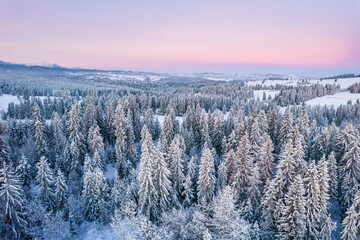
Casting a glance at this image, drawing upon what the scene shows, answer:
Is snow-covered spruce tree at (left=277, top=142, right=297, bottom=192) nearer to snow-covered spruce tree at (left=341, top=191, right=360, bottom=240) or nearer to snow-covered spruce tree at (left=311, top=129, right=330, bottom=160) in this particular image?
snow-covered spruce tree at (left=341, top=191, right=360, bottom=240)

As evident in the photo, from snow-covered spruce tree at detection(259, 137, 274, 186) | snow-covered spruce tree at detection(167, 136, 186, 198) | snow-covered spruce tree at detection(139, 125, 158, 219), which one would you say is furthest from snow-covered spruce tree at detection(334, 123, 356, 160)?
snow-covered spruce tree at detection(139, 125, 158, 219)

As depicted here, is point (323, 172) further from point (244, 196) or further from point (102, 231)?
point (102, 231)

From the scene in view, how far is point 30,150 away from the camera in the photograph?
42.8 meters

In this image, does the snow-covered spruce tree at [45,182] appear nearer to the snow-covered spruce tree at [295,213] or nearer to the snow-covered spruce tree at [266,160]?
the snow-covered spruce tree at [266,160]

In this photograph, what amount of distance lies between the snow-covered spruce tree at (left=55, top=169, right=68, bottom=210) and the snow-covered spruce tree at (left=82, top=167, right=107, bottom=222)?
120 inches

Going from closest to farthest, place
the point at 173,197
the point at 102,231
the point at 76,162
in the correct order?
the point at 102,231 < the point at 173,197 < the point at 76,162

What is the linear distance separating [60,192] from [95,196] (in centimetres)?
543

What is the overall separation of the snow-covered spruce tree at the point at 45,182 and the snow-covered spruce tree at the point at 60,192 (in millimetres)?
818

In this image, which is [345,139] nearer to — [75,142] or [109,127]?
[109,127]

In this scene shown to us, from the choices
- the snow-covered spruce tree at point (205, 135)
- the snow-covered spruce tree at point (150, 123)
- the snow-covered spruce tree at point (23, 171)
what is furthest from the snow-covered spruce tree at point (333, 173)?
the snow-covered spruce tree at point (23, 171)

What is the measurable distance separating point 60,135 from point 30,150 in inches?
244

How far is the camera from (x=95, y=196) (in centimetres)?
3209

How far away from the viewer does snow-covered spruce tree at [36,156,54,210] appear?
3089cm

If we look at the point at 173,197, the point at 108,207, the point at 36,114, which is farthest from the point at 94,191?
the point at 36,114
